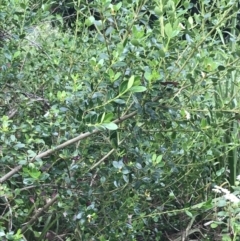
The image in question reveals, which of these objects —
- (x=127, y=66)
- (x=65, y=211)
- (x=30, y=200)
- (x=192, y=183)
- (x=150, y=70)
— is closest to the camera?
(x=150, y=70)

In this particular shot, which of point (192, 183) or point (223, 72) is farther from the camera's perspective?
point (192, 183)

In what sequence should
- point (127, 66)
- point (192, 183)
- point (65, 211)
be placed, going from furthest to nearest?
point (192, 183) → point (65, 211) → point (127, 66)

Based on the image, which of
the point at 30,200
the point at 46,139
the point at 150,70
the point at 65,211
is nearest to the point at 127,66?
the point at 150,70

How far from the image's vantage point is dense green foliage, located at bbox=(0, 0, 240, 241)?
4.22ft

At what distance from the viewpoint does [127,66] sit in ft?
4.48

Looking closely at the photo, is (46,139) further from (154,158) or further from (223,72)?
(223,72)

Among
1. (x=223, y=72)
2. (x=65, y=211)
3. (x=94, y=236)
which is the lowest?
(x=94, y=236)

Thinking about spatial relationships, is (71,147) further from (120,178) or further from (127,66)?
(127,66)

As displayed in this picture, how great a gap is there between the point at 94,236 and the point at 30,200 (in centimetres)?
31

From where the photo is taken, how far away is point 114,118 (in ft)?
4.36

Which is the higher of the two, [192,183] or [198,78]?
[198,78]

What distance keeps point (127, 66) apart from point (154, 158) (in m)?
0.30

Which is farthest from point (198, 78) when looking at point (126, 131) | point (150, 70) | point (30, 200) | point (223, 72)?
point (30, 200)

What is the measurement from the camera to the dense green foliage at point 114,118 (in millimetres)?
1286
